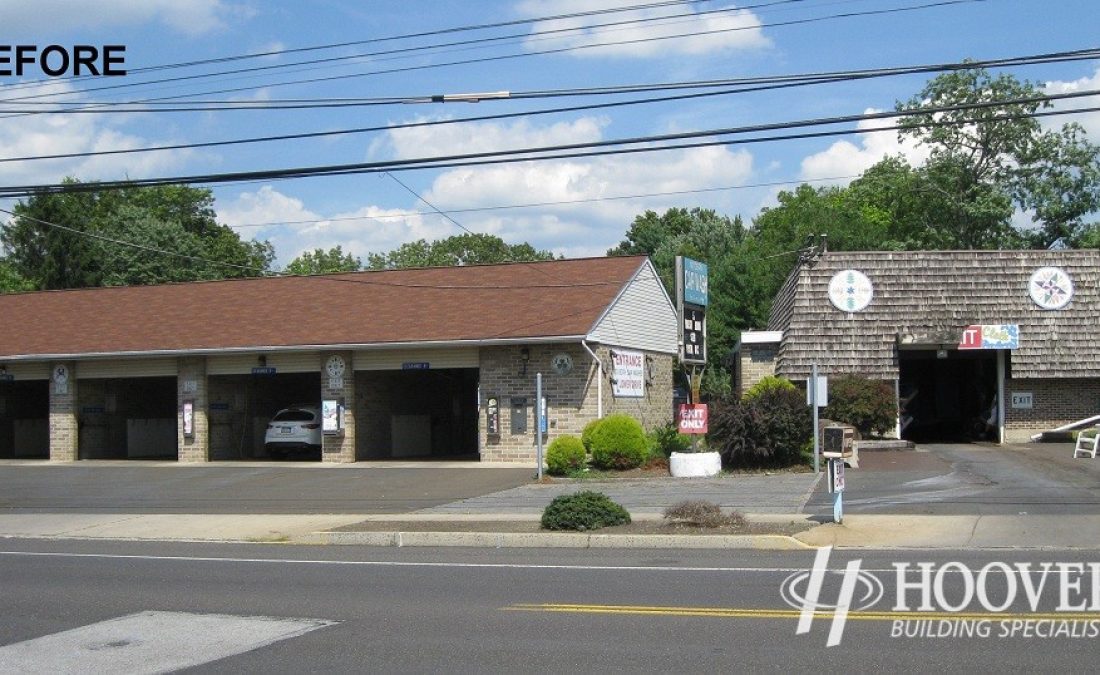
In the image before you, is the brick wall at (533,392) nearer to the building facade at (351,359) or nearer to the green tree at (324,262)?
the building facade at (351,359)

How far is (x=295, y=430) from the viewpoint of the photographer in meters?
33.7

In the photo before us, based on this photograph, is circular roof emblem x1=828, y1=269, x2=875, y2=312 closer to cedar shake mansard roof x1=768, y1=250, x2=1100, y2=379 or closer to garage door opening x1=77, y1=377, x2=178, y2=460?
cedar shake mansard roof x1=768, y1=250, x2=1100, y2=379

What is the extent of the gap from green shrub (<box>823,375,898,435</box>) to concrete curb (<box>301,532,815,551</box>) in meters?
13.9

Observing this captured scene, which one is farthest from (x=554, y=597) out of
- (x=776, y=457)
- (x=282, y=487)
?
(x=282, y=487)

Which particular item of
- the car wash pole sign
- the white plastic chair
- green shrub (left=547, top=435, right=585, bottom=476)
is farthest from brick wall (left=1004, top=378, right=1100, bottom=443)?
green shrub (left=547, top=435, right=585, bottom=476)

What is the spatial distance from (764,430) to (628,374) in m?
8.22

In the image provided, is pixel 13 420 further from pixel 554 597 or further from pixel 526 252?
pixel 526 252

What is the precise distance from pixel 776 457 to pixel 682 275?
4.98 metres

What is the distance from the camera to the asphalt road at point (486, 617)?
28.0ft

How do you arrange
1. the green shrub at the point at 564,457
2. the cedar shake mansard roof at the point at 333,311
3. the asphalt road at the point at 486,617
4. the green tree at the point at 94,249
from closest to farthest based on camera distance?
1. the asphalt road at the point at 486,617
2. the green shrub at the point at 564,457
3. the cedar shake mansard roof at the point at 333,311
4. the green tree at the point at 94,249

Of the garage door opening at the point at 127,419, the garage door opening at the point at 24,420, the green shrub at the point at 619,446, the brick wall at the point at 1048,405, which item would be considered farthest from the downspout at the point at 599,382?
the garage door opening at the point at 24,420

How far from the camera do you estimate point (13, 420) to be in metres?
40.8
